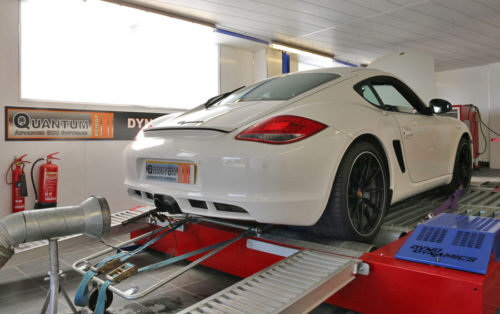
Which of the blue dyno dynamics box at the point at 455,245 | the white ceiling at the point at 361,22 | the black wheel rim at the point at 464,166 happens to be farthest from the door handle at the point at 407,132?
the white ceiling at the point at 361,22

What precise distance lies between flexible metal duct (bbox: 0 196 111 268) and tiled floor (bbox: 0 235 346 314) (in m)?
0.49

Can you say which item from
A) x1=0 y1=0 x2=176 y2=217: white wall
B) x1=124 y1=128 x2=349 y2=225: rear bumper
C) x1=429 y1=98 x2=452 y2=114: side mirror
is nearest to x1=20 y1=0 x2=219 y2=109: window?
x1=0 y1=0 x2=176 y2=217: white wall

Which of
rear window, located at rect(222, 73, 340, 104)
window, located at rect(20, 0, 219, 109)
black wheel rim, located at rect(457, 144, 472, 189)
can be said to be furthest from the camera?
window, located at rect(20, 0, 219, 109)

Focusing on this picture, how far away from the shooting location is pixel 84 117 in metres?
5.39

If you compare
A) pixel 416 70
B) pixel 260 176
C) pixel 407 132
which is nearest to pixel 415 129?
pixel 407 132

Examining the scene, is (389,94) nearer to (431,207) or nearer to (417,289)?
(431,207)

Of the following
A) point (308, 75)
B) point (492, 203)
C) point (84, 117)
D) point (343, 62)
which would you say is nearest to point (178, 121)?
point (308, 75)

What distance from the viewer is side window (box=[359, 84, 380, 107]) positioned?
246cm

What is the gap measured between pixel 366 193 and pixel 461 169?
2.10m

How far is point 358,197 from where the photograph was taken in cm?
218

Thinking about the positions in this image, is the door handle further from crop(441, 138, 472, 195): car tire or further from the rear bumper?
crop(441, 138, 472, 195): car tire

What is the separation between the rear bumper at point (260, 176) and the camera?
1762 millimetres

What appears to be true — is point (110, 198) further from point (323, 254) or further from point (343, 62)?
point (343, 62)

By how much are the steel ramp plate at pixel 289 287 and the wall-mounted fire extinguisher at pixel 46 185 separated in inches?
161
